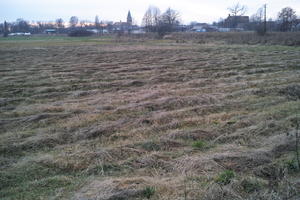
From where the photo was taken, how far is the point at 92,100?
8.82 m

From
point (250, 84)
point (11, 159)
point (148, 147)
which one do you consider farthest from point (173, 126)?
point (250, 84)

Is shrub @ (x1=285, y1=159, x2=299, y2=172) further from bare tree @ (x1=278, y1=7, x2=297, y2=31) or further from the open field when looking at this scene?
bare tree @ (x1=278, y1=7, x2=297, y2=31)

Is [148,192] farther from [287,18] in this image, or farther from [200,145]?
[287,18]

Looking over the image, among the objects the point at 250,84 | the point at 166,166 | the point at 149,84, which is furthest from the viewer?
the point at 149,84

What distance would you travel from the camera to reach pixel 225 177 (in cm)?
403

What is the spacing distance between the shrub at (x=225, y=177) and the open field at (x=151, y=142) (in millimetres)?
14

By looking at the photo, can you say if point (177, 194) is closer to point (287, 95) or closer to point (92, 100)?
point (92, 100)

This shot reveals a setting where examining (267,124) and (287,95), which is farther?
(287,95)

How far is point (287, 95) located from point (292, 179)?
17.7 feet

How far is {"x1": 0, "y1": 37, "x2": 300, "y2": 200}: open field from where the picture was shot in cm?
388

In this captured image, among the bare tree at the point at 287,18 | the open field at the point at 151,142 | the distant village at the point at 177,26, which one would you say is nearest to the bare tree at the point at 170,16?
the distant village at the point at 177,26

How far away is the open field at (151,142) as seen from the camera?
3.88 metres

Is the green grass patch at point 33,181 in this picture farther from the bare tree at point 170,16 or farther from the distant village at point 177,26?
the bare tree at point 170,16

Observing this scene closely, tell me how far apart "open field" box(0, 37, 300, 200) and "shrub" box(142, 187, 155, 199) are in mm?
14
